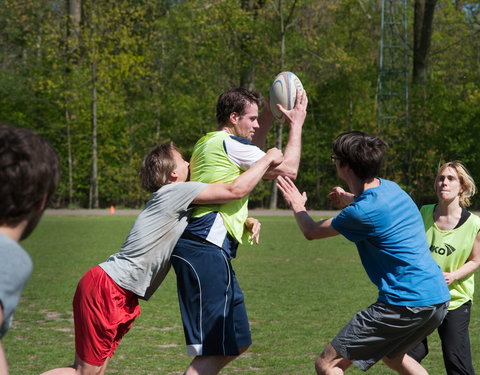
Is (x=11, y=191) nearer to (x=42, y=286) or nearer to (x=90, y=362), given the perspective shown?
(x=90, y=362)

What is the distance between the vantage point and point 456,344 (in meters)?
5.05

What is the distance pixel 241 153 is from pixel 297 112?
636 millimetres

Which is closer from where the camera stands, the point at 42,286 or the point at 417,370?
the point at 417,370

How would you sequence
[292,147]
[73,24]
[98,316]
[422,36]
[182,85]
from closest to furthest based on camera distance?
[98,316]
[292,147]
[73,24]
[422,36]
[182,85]

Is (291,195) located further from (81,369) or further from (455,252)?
(81,369)

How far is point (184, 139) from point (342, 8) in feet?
35.1

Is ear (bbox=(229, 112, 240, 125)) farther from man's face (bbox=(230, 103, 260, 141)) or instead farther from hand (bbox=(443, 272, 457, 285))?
hand (bbox=(443, 272, 457, 285))

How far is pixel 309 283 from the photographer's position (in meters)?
11.7

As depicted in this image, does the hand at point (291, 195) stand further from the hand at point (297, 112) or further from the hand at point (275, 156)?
the hand at point (297, 112)

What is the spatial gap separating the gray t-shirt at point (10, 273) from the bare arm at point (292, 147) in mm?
2703

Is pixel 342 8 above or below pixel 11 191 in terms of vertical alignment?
above

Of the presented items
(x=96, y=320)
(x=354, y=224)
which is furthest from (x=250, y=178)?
(x=96, y=320)

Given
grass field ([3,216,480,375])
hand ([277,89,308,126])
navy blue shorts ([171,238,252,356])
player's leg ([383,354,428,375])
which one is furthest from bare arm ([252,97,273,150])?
grass field ([3,216,480,375])

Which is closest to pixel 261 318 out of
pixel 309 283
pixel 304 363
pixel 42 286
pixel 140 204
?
pixel 304 363
